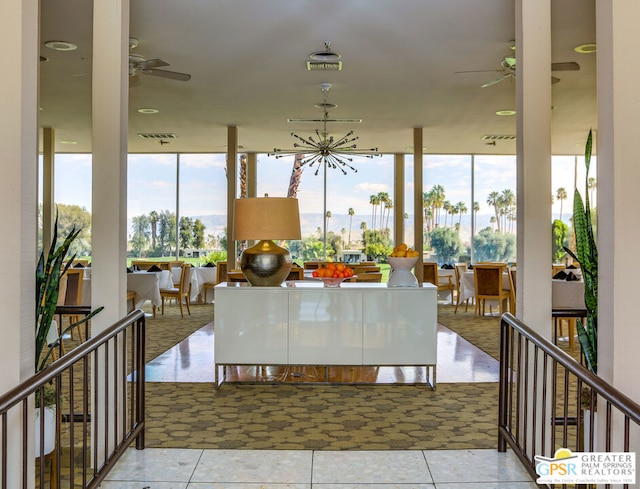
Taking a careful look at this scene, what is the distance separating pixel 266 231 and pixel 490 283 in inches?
205

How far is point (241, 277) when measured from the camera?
268 inches

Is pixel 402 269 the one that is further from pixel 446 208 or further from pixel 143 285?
pixel 446 208

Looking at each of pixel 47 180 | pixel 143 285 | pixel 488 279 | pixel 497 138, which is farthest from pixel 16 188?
pixel 497 138

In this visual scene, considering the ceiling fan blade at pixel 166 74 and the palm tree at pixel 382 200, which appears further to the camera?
the palm tree at pixel 382 200

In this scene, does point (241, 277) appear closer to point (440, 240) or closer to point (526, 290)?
point (526, 290)

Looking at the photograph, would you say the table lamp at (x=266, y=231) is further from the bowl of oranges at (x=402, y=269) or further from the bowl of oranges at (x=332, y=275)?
the bowl of oranges at (x=402, y=269)

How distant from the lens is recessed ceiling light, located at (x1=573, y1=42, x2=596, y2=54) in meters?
5.85

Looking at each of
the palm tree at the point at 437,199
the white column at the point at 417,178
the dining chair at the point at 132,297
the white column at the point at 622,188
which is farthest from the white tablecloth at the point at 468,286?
the white column at the point at 622,188

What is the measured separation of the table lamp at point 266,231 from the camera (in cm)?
494

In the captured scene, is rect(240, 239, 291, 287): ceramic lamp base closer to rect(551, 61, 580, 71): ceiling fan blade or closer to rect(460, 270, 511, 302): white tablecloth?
rect(551, 61, 580, 71): ceiling fan blade

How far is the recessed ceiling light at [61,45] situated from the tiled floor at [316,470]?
13.8 feet

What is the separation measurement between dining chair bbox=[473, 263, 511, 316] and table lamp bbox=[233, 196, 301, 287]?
15.7ft

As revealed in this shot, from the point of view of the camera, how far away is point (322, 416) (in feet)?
13.9

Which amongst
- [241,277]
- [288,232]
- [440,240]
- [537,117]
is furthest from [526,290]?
[440,240]
